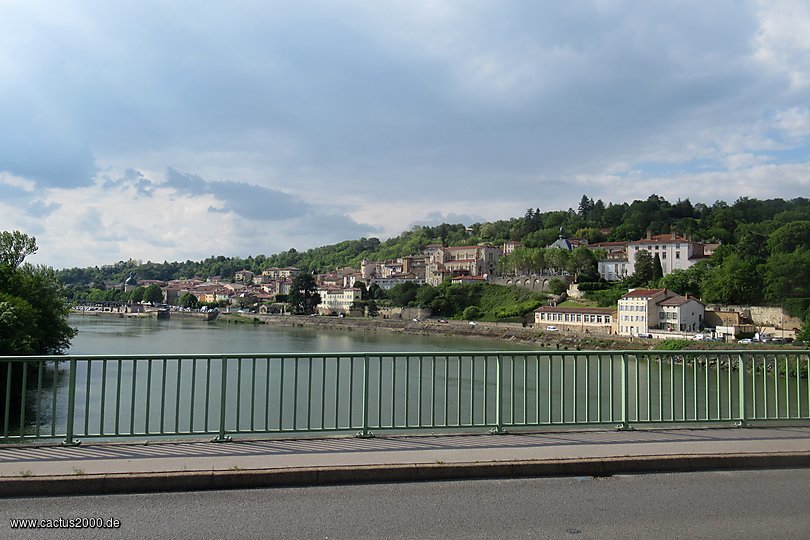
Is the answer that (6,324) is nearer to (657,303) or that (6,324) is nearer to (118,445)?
(118,445)

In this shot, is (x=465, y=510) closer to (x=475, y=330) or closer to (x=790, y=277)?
(x=790, y=277)

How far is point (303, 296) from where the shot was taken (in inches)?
5295

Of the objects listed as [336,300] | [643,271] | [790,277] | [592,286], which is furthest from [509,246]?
[790,277]

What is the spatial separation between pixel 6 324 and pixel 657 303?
68.1 meters

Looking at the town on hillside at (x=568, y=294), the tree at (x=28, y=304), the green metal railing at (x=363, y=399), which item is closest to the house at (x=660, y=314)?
the town on hillside at (x=568, y=294)

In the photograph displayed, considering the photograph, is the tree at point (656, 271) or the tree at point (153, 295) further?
the tree at point (153, 295)

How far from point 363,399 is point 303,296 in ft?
423

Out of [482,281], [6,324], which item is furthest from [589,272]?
[6,324]

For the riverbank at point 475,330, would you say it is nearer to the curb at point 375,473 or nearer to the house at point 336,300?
the house at point 336,300

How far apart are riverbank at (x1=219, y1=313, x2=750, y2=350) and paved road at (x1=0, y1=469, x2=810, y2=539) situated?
2077 inches

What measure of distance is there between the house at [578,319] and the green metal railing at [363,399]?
155 ft

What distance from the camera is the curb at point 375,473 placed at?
18.5ft

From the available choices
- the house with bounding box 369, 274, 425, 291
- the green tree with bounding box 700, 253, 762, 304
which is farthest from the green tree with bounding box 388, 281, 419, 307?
the green tree with bounding box 700, 253, 762, 304

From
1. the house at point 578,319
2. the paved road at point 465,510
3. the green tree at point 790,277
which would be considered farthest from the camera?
the house at point 578,319
